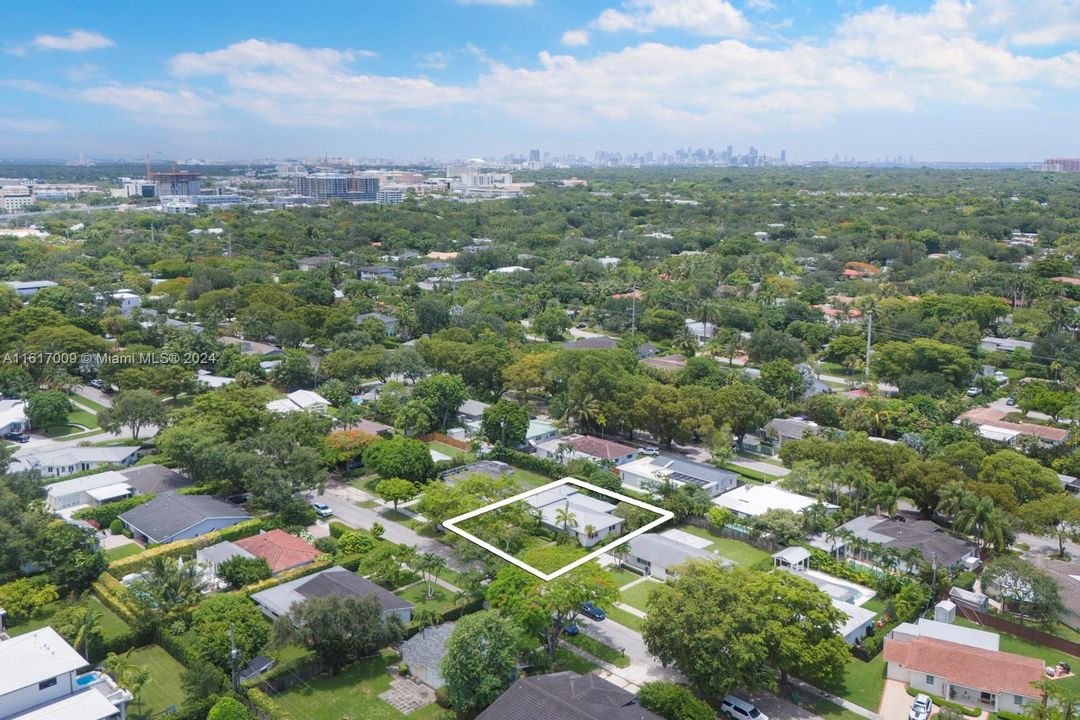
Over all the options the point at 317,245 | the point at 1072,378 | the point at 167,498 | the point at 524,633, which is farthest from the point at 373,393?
the point at 317,245

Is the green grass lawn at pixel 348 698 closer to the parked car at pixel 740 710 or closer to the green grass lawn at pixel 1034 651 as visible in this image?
the parked car at pixel 740 710

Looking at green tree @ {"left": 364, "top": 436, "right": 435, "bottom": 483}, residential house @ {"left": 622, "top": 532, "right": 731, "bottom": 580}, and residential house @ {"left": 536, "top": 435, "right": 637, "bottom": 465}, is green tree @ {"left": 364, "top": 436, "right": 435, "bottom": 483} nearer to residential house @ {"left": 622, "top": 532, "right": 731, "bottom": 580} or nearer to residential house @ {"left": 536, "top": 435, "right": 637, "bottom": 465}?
residential house @ {"left": 536, "top": 435, "right": 637, "bottom": 465}

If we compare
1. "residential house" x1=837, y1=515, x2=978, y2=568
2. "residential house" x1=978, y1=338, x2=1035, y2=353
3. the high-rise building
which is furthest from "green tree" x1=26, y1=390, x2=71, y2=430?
the high-rise building

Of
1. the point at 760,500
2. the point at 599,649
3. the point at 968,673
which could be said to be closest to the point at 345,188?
the point at 760,500

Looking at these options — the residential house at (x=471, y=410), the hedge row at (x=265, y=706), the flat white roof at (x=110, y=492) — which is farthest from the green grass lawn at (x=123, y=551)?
the residential house at (x=471, y=410)

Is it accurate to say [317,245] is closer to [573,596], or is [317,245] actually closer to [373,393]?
[373,393]

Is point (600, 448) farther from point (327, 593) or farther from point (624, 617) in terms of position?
point (327, 593)
